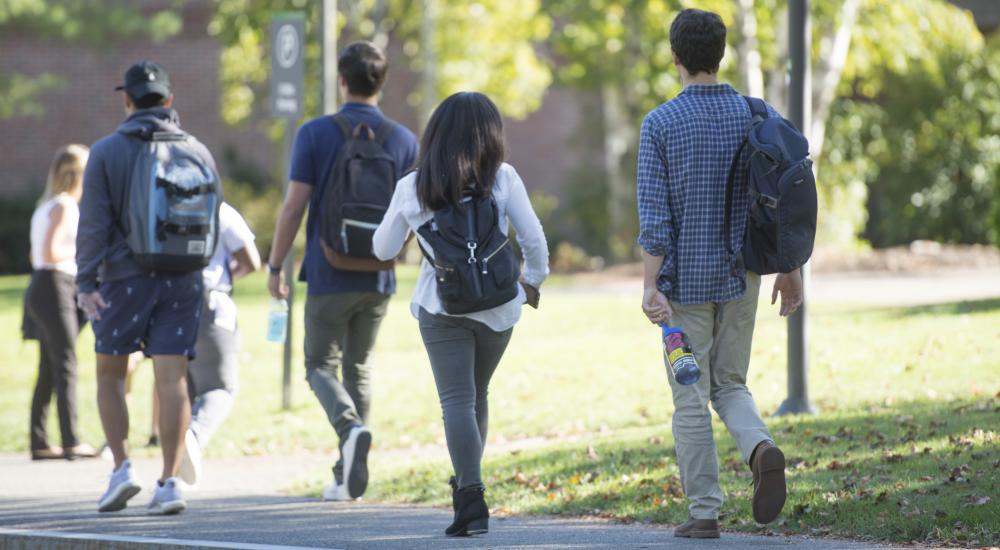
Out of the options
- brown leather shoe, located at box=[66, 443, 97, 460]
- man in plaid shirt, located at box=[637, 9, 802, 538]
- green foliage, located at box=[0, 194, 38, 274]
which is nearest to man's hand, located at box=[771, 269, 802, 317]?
man in plaid shirt, located at box=[637, 9, 802, 538]

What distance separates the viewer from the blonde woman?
9812mm

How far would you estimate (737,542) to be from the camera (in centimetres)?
590

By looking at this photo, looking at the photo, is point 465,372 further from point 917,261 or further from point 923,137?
point 923,137

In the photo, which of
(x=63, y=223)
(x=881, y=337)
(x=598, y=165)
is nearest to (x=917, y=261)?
(x=881, y=337)

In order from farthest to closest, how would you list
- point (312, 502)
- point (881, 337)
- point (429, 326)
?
point (881, 337), point (312, 502), point (429, 326)

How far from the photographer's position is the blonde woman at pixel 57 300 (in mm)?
9812

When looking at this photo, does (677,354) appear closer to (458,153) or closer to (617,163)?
(458,153)

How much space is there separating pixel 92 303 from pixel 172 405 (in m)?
0.60

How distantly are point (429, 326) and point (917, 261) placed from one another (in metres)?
15.2

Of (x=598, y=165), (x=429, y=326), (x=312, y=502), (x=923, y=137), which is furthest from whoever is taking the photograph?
(x=598, y=165)

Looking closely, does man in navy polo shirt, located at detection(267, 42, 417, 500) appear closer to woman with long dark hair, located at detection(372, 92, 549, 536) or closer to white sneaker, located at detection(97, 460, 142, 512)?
white sneaker, located at detection(97, 460, 142, 512)

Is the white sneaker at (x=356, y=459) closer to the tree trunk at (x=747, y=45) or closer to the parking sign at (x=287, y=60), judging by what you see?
the parking sign at (x=287, y=60)

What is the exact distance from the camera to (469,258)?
5.98 metres

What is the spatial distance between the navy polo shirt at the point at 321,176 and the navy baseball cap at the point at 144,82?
0.66m
